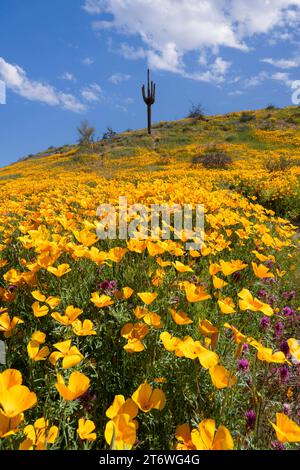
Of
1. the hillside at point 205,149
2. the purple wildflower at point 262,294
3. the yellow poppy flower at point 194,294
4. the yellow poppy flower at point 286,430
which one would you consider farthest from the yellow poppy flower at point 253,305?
the hillside at point 205,149

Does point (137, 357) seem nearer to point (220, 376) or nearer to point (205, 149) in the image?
point (220, 376)

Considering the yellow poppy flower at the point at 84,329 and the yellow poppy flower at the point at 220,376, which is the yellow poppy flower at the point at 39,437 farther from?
the yellow poppy flower at the point at 220,376

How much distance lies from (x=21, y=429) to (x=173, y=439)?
0.68 metres

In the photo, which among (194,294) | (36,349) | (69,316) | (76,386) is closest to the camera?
(76,386)

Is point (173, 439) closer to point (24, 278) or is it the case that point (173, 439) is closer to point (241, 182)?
point (24, 278)

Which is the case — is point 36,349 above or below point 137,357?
above

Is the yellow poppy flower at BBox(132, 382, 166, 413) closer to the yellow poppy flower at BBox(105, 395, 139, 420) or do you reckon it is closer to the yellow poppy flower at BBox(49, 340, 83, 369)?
the yellow poppy flower at BBox(105, 395, 139, 420)

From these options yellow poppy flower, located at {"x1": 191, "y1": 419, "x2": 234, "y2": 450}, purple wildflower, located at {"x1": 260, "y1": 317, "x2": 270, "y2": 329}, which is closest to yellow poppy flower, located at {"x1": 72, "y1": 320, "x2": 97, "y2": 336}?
yellow poppy flower, located at {"x1": 191, "y1": 419, "x2": 234, "y2": 450}

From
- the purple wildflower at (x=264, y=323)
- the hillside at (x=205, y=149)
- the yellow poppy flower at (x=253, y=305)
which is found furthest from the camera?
the hillside at (x=205, y=149)

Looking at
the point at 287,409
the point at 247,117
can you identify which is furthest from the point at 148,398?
the point at 247,117

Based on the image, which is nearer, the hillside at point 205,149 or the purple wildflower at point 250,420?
the purple wildflower at point 250,420

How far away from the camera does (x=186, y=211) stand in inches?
182

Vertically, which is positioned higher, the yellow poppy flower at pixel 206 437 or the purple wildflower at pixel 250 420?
the yellow poppy flower at pixel 206 437
